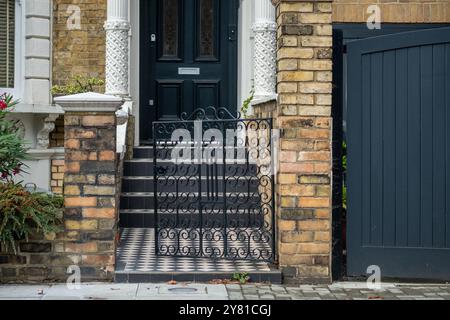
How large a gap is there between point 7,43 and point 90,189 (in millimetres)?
4653

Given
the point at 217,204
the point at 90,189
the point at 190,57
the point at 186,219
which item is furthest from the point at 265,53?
the point at 90,189

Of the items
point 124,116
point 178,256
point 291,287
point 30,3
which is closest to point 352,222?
point 291,287

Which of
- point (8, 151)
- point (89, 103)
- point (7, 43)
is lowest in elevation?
point (8, 151)

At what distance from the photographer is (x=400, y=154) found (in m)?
7.39

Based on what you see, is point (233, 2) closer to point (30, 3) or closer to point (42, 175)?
point (30, 3)

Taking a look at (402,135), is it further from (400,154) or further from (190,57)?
(190,57)

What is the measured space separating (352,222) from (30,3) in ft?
20.1

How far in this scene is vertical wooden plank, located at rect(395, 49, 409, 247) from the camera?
24.2 feet

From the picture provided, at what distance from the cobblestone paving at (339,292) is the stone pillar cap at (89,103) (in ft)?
6.24

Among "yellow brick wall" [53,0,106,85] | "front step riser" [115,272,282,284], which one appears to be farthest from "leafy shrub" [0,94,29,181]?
"yellow brick wall" [53,0,106,85]

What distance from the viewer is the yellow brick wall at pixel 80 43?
11852mm

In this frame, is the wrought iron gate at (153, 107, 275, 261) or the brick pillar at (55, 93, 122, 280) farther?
the wrought iron gate at (153, 107, 275, 261)

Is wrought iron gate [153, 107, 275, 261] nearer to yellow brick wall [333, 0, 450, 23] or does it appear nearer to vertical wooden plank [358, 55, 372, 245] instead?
vertical wooden plank [358, 55, 372, 245]

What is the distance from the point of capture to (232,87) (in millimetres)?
12391
